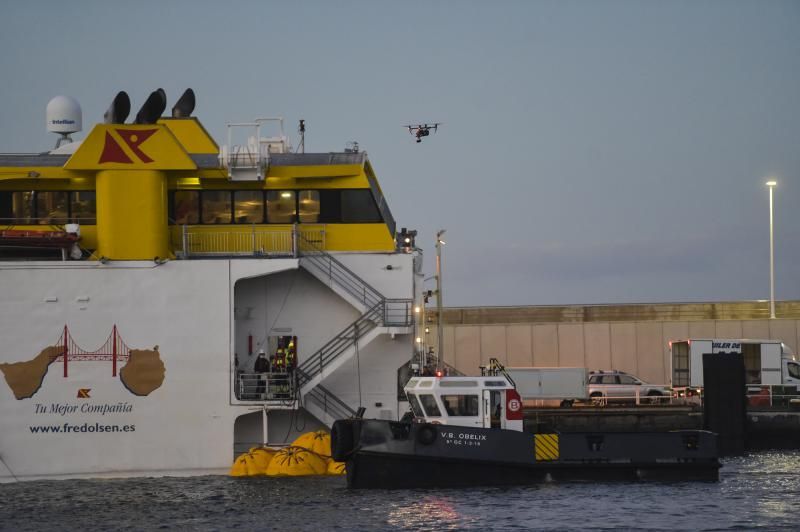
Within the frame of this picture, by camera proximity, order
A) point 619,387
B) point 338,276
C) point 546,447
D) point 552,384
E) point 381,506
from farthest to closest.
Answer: point 619,387
point 552,384
point 338,276
point 546,447
point 381,506

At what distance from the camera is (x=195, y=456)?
35469mm

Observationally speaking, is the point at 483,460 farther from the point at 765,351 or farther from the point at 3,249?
the point at 765,351

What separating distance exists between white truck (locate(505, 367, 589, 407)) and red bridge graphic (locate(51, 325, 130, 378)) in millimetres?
19844

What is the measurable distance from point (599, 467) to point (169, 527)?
37.8 feet

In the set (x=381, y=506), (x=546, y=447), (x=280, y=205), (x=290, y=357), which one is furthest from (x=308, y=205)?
(x=381, y=506)

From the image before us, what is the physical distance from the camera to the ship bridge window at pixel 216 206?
37938mm

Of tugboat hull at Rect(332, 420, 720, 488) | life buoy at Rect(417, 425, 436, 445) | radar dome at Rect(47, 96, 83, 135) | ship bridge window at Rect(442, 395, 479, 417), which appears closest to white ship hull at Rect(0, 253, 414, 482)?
ship bridge window at Rect(442, 395, 479, 417)

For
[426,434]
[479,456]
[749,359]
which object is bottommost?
[479,456]

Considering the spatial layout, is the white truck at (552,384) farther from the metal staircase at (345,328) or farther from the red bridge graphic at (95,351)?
the red bridge graphic at (95,351)

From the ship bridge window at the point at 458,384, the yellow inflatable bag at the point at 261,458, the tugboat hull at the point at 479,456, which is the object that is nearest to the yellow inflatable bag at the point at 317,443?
the yellow inflatable bag at the point at 261,458

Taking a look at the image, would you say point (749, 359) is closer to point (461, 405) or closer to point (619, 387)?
point (619, 387)

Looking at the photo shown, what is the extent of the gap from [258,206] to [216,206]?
1219 millimetres

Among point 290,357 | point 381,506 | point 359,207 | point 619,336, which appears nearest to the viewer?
point 381,506

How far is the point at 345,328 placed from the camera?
37.1 m
